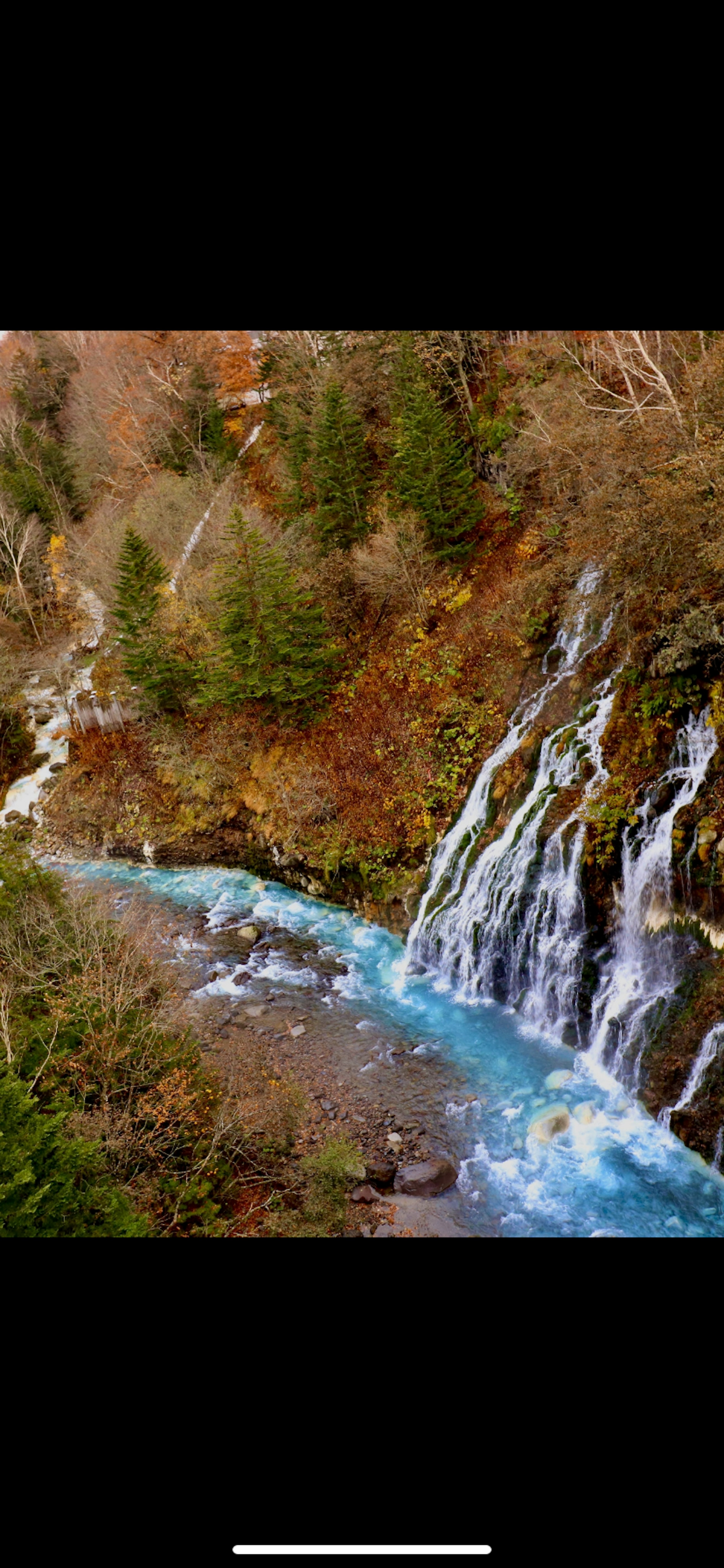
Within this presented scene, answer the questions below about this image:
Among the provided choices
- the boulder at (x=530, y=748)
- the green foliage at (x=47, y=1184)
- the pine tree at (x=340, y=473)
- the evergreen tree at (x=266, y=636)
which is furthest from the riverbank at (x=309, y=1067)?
the pine tree at (x=340, y=473)

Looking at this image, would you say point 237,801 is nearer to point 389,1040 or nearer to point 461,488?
point 389,1040

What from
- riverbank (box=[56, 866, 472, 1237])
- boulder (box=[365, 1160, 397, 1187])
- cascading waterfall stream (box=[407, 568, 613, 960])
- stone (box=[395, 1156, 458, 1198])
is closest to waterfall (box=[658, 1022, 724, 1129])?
riverbank (box=[56, 866, 472, 1237])

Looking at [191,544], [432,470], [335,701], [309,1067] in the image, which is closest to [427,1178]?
[309,1067]

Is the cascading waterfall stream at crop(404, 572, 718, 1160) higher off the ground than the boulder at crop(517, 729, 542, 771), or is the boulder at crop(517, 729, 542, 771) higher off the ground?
the boulder at crop(517, 729, 542, 771)

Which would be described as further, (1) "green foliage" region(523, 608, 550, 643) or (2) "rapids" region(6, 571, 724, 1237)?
(1) "green foliage" region(523, 608, 550, 643)

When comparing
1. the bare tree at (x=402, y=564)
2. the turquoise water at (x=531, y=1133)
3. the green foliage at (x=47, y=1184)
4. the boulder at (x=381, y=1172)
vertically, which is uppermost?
the bare tree at (x=402, y=564)

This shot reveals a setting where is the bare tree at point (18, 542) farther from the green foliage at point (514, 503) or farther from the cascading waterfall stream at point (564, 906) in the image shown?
the cascading waterfall stream at point (564, 906)

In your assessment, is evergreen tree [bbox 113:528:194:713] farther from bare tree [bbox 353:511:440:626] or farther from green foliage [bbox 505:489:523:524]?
green foliage [bbox 505:489:523:524]
